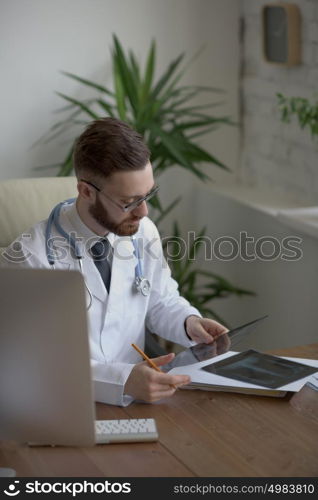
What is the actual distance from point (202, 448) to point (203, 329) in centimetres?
64

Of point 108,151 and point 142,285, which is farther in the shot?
point 142,285

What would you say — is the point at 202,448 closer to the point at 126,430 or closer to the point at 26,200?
the point at 126,430

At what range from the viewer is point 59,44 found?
12.2ft

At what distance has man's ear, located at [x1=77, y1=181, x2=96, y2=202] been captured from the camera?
88.4 inches

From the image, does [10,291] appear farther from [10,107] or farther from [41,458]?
[10,107]

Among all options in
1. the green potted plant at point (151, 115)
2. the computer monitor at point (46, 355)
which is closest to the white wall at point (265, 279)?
the green potted plant at point (151, 115)

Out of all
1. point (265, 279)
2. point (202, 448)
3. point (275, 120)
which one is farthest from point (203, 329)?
point (275, 120)

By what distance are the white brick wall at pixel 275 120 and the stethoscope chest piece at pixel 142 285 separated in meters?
1.52

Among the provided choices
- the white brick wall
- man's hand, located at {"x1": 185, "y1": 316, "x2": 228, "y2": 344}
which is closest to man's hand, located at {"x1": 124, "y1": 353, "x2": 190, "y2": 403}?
man's hand, located at {"x1": 185, "y1": 316, "x2": 228, "y2": 344}

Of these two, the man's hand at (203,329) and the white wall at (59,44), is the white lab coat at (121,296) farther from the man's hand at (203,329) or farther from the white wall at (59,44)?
the white wall at (59,44)

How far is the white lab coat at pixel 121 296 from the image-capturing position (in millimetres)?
2258

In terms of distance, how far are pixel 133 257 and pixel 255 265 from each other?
149cm

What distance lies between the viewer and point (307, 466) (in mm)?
1661
